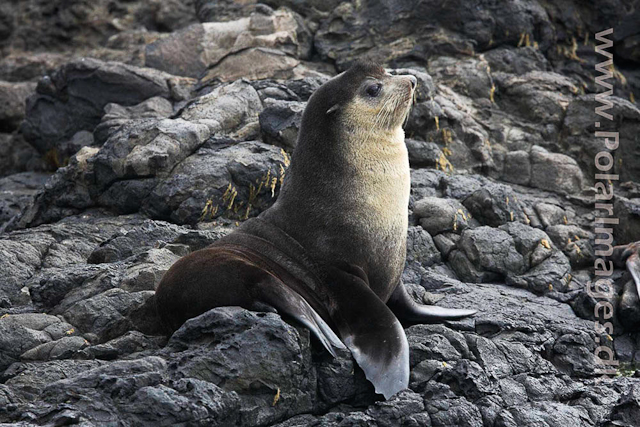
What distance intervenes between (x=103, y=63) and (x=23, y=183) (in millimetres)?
2079

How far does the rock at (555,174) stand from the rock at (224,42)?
3.96m

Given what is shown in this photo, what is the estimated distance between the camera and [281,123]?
33.4 feet

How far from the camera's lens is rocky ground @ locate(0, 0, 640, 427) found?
5602 millimetres

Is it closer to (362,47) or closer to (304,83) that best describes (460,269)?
(304,83)

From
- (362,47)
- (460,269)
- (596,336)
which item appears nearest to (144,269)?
(460,269)

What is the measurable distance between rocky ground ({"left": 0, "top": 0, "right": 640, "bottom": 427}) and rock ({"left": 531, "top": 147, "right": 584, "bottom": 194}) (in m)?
0.03

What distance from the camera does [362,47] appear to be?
13297mm

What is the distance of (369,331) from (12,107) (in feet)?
33.4

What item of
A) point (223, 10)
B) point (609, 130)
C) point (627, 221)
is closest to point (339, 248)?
point (627, 221)

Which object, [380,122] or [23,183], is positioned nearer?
[380,122]

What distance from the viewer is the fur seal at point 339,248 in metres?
6.13

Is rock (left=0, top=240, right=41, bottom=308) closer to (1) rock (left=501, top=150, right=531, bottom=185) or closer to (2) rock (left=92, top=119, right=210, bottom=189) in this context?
(2) rock (left=92, top=119, right=210, bottom=189)

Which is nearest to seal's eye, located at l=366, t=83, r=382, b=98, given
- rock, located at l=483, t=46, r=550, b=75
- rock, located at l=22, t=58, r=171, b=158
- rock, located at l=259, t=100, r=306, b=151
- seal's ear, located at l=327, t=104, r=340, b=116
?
seal's ear, located at l=327, t=104, r=340, b=116

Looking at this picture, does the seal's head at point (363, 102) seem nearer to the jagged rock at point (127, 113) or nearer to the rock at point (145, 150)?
the rock at point (145, 150)
